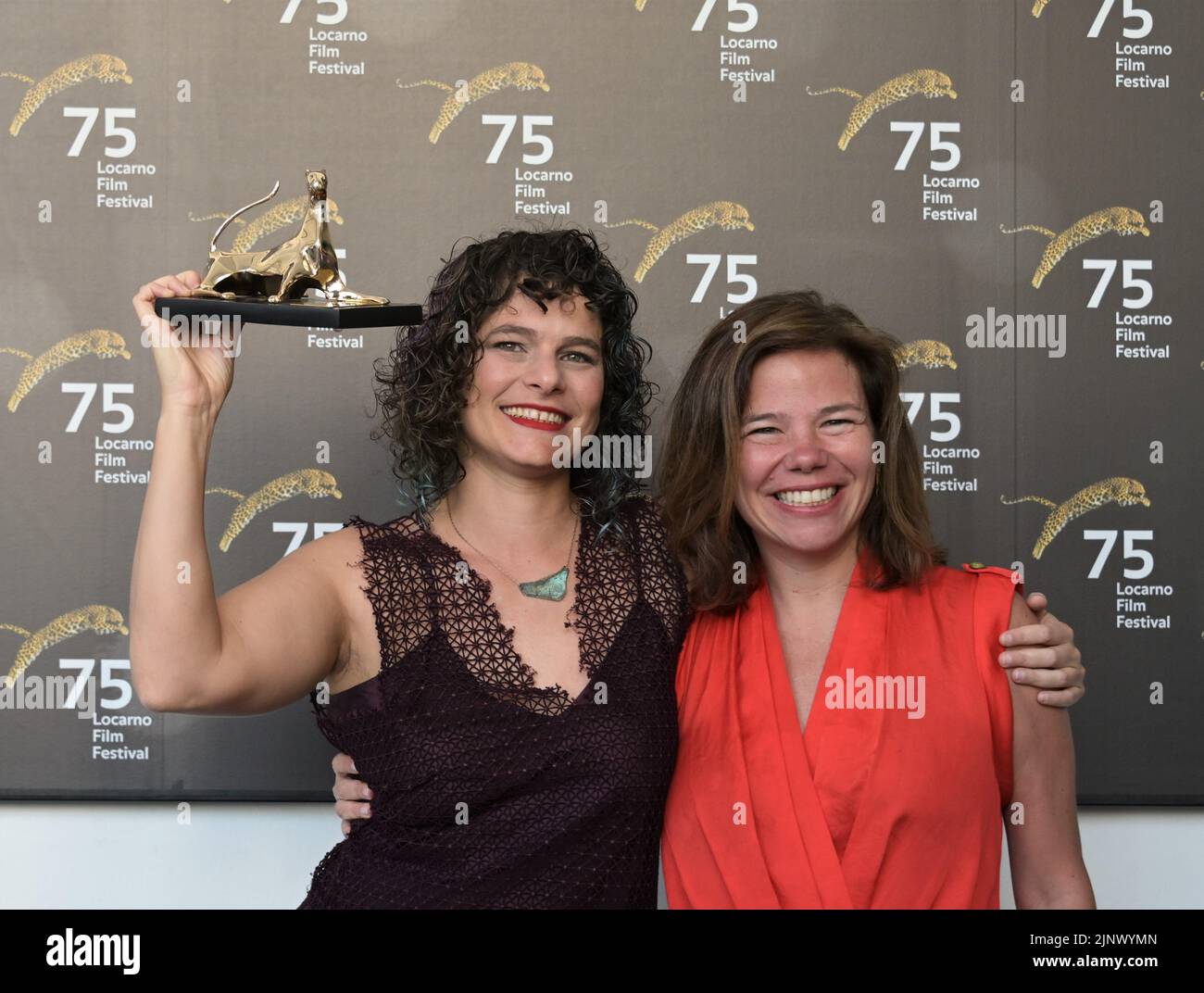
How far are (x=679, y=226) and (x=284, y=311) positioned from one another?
1.04 metres

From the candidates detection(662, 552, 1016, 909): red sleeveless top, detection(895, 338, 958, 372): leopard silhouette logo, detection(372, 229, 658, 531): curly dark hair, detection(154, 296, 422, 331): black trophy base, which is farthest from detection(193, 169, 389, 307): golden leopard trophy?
detection(895, 338, 958, 372): leopard silhouette logo

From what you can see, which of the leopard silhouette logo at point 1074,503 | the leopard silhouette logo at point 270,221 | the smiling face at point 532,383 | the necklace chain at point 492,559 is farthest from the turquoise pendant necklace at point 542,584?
the leopard silhouette logo at point 1074,503

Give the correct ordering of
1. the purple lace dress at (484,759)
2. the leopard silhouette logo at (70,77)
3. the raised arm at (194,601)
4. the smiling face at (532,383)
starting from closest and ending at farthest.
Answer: the raised arm at (194,601) → the purple lace dress at (484,759) → the smiling face at (532,383) → the leopard silhouette logo at (70,77)

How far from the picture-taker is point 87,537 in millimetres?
2318

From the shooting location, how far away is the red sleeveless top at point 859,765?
1.51 metres

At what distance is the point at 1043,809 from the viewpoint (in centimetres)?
157

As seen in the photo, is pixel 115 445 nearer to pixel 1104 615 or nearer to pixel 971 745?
pixel 971 745

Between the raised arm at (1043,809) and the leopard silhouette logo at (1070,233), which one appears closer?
the raised arm at (1043,809)

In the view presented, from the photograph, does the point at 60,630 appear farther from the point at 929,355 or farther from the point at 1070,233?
the point at 1070,233

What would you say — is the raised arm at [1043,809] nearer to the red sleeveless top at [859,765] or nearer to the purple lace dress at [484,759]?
the red sleeveless top at [859,765]

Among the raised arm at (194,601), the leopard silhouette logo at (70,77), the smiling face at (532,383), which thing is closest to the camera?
the raised arm at (194,601)

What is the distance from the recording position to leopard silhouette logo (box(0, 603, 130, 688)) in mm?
2314

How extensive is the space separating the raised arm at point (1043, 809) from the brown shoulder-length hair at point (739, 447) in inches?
6.9

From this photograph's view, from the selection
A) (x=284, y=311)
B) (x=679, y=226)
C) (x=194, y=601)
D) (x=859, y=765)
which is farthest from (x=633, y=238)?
(x=194, y=601)
